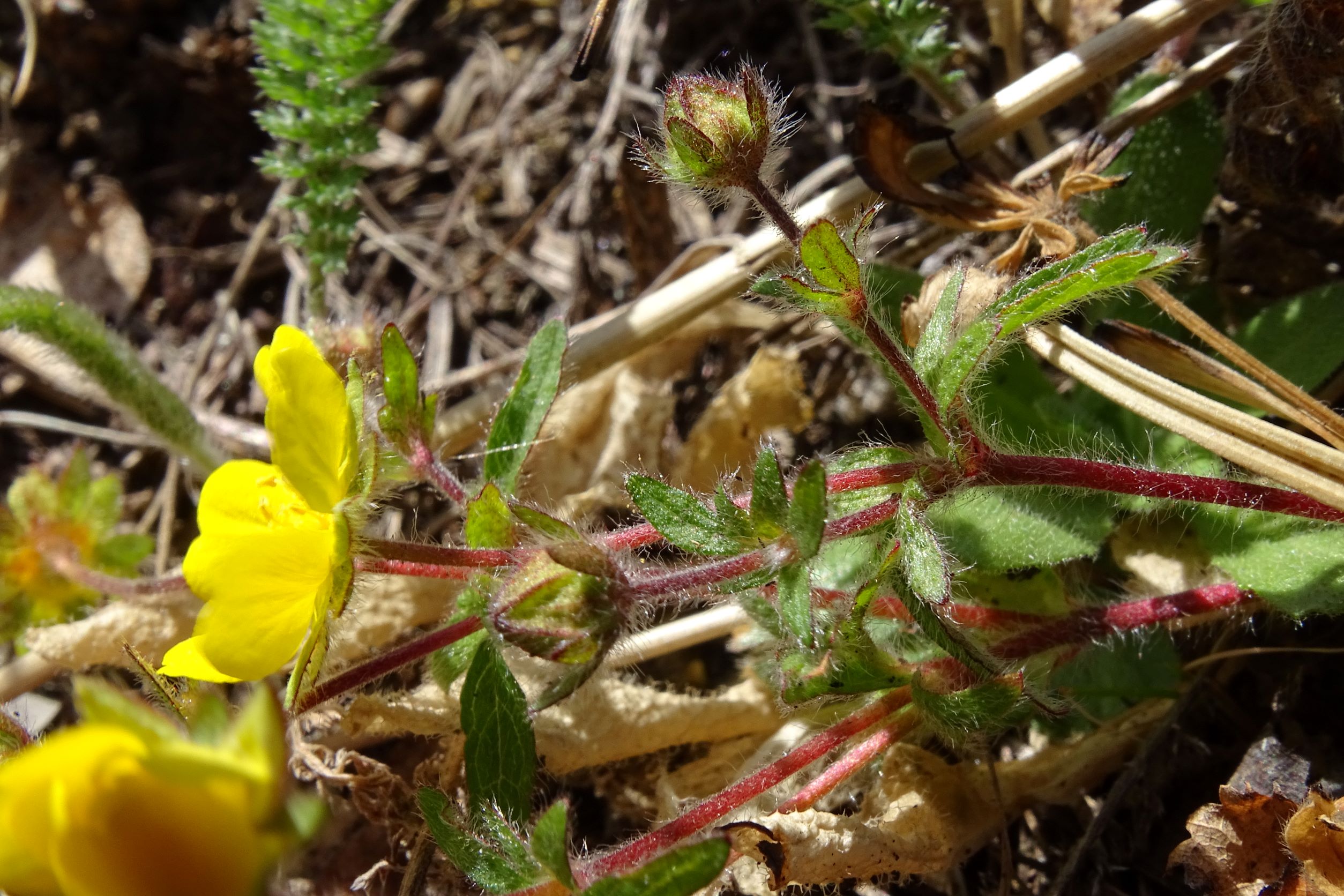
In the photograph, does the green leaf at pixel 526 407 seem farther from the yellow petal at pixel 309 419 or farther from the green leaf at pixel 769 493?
the green leaf at pixel 769 493

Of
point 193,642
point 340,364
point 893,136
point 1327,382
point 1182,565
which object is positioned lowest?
point 1182,565

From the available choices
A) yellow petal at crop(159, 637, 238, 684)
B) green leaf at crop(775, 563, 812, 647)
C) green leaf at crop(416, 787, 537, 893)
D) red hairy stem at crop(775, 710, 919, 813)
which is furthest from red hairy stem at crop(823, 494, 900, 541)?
yellow petal at crop(159, 637, 238, 684)

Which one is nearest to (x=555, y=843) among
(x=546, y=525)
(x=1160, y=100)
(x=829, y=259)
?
(x=546, y=525)

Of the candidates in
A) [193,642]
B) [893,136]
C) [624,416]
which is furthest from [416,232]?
[193,642]

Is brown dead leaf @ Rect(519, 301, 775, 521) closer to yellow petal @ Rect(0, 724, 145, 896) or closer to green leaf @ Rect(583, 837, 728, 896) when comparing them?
green leaf @ Rect(583, 837, 728, 896)

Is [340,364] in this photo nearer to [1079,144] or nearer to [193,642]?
[193,642]

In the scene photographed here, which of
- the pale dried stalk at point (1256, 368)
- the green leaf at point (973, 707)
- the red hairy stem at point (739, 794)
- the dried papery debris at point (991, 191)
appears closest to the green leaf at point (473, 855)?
the red hairy stem at point (739, 794)

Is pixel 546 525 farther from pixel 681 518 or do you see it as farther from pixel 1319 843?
pixel 1319 843
